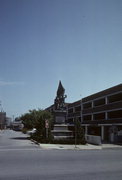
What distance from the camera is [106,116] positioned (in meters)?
50.6

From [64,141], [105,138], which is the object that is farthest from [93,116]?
[64,141]

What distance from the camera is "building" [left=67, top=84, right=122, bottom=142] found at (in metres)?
44.5

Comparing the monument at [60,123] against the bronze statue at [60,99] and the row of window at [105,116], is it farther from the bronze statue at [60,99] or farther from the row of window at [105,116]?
the row of window at [105,116]

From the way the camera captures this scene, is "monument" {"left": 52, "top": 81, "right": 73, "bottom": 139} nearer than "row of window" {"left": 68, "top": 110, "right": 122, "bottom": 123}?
Yes

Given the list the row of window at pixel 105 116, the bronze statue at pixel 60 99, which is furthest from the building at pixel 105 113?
the bronze statue at pixel 60 99

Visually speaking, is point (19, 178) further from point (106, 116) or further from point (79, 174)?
point (106, 116)

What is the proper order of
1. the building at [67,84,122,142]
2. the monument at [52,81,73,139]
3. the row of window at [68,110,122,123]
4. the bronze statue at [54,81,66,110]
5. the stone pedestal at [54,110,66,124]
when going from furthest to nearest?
the row of window at [68,110,122,123] → the building at [67,84,122,142] → the bronze statue at [54,81,66,110] → the stone pedestal at [54,110,66,124] → the monument at [52,81,73,139]

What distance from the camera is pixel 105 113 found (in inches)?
2031

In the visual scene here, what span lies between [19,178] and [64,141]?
2287cm

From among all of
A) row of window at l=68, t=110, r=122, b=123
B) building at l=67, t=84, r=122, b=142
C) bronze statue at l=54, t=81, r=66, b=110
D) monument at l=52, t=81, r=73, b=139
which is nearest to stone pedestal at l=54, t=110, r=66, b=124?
monument at l=52, t=81, r=73, b=139

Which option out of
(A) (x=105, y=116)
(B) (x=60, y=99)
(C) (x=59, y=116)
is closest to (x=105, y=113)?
(A) (x=105, y=116)

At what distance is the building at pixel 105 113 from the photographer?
146 ft

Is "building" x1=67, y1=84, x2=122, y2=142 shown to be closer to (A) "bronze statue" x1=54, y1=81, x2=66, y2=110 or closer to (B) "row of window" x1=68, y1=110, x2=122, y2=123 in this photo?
(B) "row of window" x1=68, y1=110, x2=122, y2=123

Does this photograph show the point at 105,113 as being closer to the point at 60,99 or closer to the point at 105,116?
the point at 105,116
